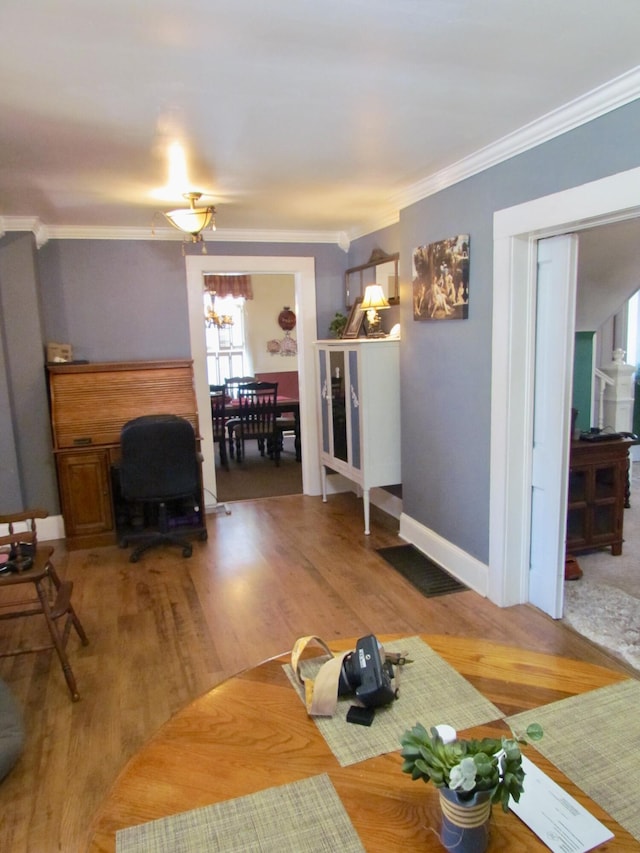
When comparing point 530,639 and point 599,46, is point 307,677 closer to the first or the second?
point 530,639

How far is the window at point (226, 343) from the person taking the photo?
340 inches

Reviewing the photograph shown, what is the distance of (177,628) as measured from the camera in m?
2.96

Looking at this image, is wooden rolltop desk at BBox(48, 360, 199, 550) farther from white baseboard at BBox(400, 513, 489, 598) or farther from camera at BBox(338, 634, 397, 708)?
camera at BBox(338, 634, 397, 708)

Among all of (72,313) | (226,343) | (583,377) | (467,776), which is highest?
(72,313)

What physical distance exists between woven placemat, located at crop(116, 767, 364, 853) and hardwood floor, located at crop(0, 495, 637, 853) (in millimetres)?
967

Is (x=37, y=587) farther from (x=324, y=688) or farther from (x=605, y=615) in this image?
(x=605, y=615)

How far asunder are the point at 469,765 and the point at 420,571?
2712 mm

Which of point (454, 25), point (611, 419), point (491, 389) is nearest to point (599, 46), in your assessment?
point (454, 25)

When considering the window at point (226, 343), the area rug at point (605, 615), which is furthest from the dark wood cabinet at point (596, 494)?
the window at point (226, 343)

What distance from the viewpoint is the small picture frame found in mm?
4605

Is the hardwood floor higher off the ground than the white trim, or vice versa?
the white trim

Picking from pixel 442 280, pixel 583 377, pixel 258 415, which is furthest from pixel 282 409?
pixel 442 280

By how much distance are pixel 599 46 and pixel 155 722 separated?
277 centimetres

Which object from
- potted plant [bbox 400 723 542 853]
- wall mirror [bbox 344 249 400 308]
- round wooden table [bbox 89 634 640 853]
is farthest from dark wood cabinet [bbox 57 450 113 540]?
potted plant [bbox 400 723 542 853]
